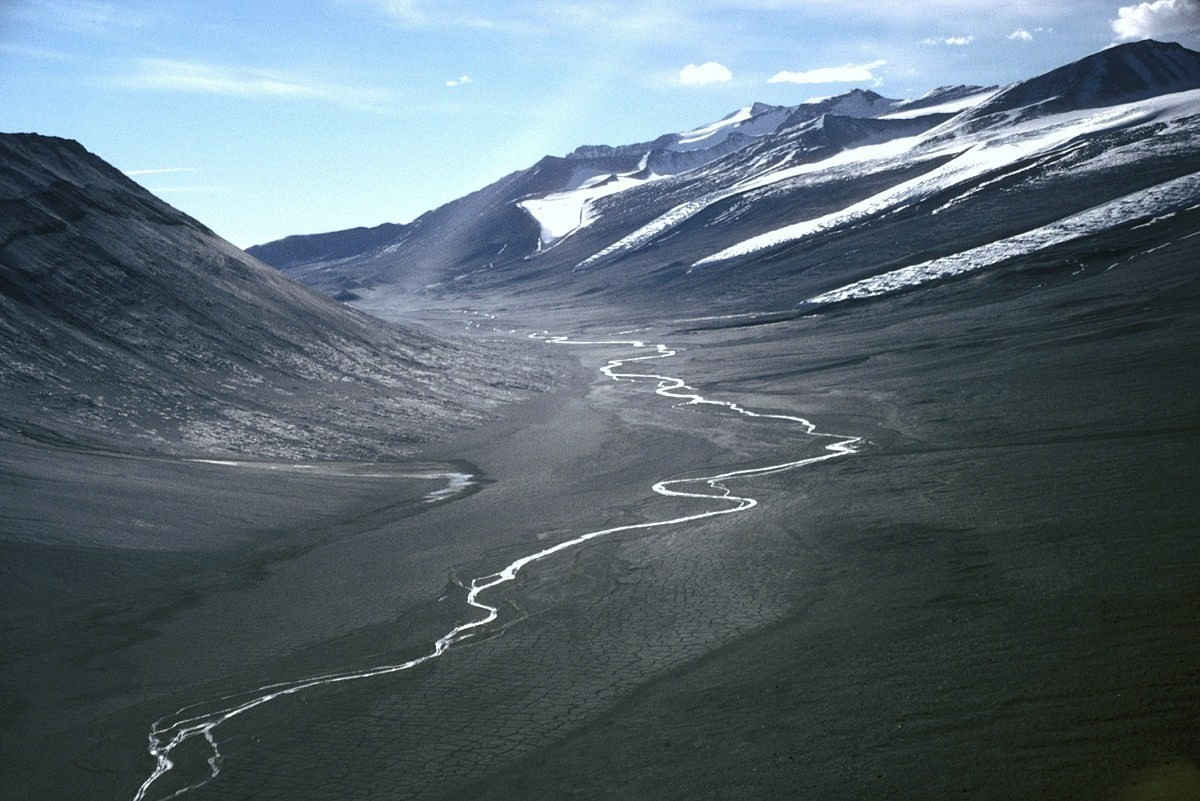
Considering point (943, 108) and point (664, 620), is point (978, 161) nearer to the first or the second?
point (943, 108)

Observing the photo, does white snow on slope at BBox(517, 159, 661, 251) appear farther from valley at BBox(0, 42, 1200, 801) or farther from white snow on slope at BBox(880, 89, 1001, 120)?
valley at BBox(0, 42, 1200, 801)

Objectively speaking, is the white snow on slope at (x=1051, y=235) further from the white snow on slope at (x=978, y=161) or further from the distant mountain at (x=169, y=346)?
the distant mountain at (x=169, y=346)

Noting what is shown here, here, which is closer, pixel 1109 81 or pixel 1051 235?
pixel 1051 235

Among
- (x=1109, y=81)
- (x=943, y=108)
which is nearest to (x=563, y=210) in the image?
(x=943, y=108)

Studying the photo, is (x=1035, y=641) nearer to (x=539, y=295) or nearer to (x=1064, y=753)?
(x=1064, y=753)

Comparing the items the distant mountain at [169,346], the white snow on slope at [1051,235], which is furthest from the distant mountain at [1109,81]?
the distant mountain at [169,346]

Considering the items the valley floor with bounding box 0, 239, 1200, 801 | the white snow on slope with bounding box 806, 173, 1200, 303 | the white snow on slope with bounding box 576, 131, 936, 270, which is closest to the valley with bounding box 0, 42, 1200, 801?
the valley floor with bounding box 0, 239, 1200, 801
